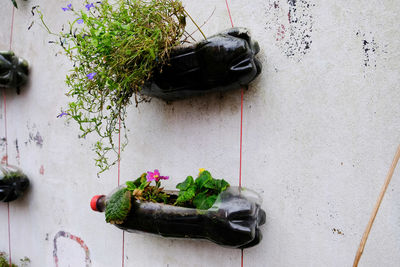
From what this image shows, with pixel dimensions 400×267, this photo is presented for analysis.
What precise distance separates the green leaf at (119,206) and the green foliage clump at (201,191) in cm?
21

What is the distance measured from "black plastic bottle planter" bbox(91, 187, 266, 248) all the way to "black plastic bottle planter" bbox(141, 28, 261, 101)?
0.43 m

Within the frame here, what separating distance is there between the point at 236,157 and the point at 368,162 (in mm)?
498

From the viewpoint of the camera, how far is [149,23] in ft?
3.76

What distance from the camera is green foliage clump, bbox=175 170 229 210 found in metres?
1.17

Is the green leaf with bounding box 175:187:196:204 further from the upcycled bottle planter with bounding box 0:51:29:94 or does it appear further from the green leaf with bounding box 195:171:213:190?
the upcycled bottle planter with bounding box 0:51:29:94

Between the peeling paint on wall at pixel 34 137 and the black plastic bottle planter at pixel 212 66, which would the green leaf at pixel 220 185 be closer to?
the black plastic bottle planter at pixel 212 66

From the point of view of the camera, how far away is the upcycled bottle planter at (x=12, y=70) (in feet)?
6.90

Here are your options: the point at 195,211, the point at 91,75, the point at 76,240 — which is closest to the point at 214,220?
the point at 195,211

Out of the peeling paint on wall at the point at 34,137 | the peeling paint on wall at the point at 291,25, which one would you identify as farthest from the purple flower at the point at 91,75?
the peeling paint on wall at the point at 34,137

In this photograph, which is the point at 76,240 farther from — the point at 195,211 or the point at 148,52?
the point at 148,52

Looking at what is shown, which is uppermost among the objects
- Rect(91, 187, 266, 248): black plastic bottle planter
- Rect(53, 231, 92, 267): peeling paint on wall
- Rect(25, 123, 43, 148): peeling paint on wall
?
Rect(25, 123, 43, 148): peeling paint on wall

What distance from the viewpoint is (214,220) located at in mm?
1104

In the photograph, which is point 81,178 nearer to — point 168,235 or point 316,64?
point 168,235

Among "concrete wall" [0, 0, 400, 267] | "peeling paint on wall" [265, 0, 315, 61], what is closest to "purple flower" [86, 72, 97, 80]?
"concrete wall" [0, 0, 400, 267]
